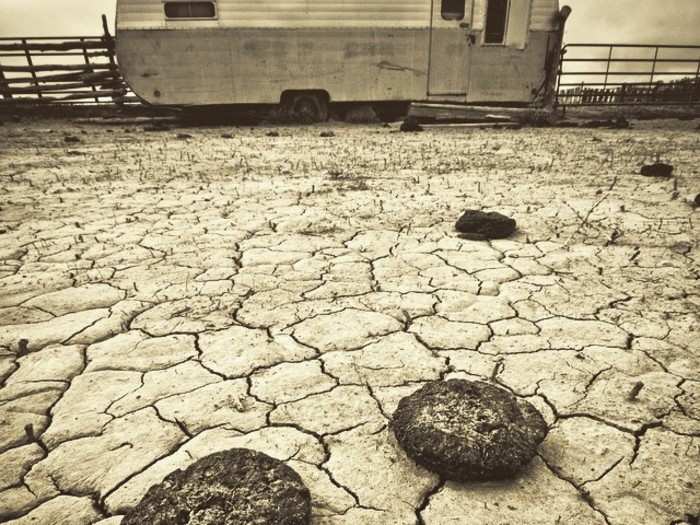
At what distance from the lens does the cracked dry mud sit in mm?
1222

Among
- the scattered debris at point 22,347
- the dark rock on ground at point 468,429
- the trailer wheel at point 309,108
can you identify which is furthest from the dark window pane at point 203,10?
the dark rock on ground at point 468,429

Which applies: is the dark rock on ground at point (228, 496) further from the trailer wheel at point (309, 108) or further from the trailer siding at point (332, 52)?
the trailer wheel at point (309, 108)

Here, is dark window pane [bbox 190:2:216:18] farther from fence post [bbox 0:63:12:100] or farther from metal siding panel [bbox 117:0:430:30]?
fence post [bbox 0:63:12:100]

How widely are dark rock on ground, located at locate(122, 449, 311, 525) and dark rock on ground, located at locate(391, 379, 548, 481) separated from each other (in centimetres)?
38

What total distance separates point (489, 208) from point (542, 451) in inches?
99.5

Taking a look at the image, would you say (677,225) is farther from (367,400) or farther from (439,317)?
(367,400)

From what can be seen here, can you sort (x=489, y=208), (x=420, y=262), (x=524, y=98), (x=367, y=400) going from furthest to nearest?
1. (x=524, y=98)
2. (x=489, y=208)
3. (x=420, y=262)
4. (x=367, y=400)

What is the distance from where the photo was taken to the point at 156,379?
167 cm

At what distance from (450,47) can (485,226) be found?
658cm

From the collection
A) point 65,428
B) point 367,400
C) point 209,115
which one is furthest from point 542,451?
point 209,115

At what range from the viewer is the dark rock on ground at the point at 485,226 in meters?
2.96

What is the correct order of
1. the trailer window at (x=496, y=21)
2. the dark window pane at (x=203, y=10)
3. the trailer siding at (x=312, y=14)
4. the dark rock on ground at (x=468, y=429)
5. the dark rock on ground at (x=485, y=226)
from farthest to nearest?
1. the trailer window at (x=496, y=21)
2. the dark window pane at (x=203, y=10)
3. the trailer siding at (x=312, y=14)
4. the dark rock on ground at (x=485, y=226)
5. the dark rock on ground at (x=468, y=429)

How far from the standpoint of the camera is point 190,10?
7.62 metres

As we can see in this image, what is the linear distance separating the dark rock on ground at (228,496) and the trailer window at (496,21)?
29.6 ft
